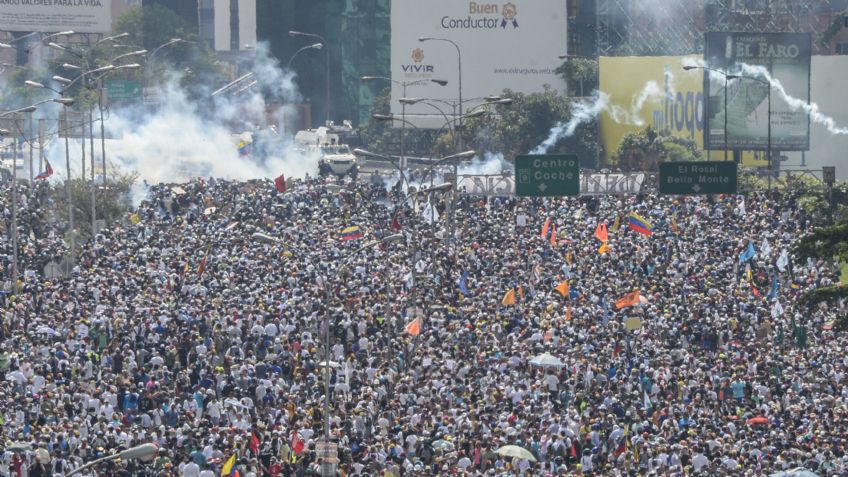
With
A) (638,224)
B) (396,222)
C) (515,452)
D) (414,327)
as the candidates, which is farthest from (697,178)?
(515,452)

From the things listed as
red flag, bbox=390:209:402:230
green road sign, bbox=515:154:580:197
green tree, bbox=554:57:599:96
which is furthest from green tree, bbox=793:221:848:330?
green tree, bbox=554:57:599:96

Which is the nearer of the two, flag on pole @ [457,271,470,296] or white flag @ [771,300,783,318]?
white flag @ [771,300,783,318]

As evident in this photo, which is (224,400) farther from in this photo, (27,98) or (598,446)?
(27,98)

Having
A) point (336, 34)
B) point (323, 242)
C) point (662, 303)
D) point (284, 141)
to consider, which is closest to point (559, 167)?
point (323, 242)

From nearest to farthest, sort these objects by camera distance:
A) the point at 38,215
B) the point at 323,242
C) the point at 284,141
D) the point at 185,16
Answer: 1. the point at 323,242
2. the point at 38,215
3. the point at 284,141
4. the point at 185,16

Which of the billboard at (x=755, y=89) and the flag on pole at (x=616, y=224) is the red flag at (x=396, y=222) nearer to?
the flag on pole at (x=616, y=224)

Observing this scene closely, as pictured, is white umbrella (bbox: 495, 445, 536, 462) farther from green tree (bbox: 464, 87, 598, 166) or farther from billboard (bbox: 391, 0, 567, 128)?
billboard (bbox: 391, 0, 567, 128)

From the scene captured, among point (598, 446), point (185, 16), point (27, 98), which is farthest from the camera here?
point (185, 16)
